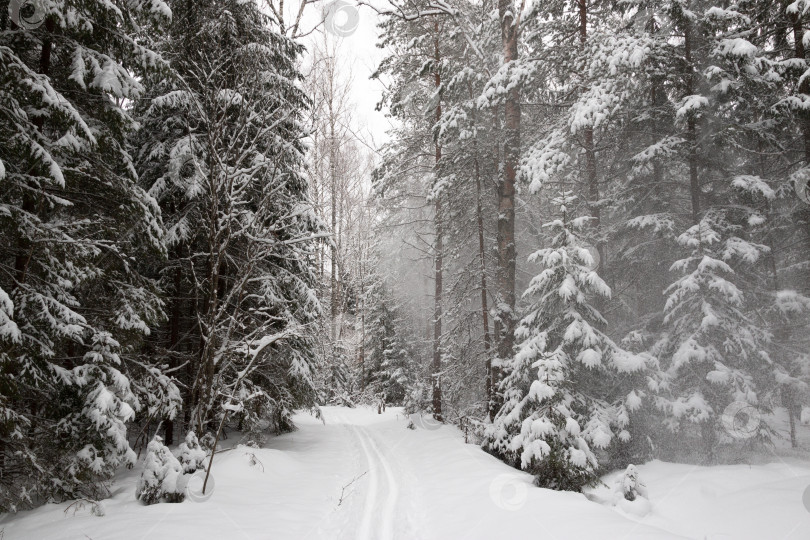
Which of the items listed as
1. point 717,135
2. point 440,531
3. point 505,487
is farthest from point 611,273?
point 440,531

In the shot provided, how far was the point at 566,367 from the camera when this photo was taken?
798 cm

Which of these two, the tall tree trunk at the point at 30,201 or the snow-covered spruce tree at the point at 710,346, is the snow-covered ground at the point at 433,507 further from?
the tall tree trunk at the point at 30,201

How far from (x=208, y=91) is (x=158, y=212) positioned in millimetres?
2497

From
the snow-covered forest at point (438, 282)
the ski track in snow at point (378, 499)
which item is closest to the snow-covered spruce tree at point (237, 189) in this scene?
the snow-covered forest at point (438, 282)

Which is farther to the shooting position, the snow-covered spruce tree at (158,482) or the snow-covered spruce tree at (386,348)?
the snow-covered spruce tree at (386,348)

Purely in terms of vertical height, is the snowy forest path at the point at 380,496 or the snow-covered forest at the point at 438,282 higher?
the snow-covered forest at the point at 438,282

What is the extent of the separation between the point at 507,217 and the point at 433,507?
24.0 ft

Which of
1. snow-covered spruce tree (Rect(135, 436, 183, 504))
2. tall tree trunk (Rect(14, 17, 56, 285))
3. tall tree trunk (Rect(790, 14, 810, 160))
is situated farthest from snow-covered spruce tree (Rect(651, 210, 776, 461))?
tall tree trunk (Rect(14, 17, 56, 285))

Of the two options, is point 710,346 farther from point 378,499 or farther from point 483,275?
point 378,499

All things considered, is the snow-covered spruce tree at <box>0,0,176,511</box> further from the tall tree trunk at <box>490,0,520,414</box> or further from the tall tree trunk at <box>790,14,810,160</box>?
the tall tree trunk at <box>790,14,810,160</box>

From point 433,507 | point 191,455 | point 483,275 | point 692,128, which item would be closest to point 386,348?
point 483,275

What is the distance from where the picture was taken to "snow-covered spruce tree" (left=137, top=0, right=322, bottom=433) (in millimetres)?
7520

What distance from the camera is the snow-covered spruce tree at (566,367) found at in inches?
297

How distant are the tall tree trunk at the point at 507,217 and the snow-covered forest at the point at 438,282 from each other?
0.08 meters
